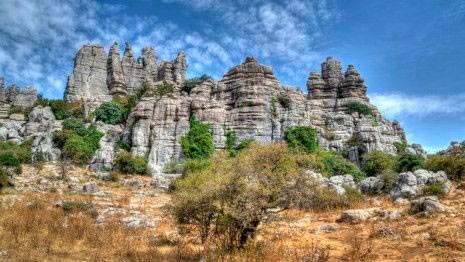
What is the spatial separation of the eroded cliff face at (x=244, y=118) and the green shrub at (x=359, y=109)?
73cm

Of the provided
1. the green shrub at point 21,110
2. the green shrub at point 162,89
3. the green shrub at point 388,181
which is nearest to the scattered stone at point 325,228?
the green shrub at point 388,181

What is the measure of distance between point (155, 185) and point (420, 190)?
22.5m

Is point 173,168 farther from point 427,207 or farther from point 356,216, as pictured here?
point 427,207

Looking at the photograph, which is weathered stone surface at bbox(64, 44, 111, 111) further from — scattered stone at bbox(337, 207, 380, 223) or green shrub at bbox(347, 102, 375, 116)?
scattered stone at bbox(337, 207, 380, 223)

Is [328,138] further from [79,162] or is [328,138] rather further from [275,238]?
[275,238]

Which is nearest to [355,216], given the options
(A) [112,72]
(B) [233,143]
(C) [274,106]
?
(B) [233,143]

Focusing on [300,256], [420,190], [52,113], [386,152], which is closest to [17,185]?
[300,256]

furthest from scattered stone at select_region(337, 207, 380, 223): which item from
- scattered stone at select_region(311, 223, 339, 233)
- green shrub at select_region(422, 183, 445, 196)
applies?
green shrub at select_region(422, 183, 445, 196)

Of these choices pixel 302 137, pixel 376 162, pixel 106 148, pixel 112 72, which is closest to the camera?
pixel 376 162

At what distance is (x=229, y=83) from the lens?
52781 mm

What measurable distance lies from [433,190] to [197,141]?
91.5 feet

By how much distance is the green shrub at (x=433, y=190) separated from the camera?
23.6 meters

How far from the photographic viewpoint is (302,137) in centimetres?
4719

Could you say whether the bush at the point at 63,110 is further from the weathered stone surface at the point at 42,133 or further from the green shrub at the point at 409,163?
the green shrub at the point at 409,163
